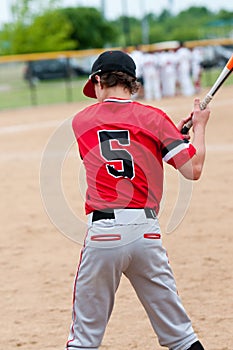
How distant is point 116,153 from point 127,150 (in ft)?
0.19

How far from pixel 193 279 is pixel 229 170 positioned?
5205 mm

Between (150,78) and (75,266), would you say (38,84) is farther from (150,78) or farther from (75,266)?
(75,266)

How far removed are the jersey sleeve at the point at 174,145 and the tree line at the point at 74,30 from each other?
4494 centimetres

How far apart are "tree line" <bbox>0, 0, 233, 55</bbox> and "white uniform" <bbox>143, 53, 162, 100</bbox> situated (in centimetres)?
2218

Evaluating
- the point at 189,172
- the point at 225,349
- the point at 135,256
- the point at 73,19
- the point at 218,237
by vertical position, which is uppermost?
the point at 189,172

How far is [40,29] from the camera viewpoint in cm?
4903

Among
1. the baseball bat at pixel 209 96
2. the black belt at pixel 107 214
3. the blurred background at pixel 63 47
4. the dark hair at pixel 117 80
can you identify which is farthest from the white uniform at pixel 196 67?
the black belt at pixel 107 214

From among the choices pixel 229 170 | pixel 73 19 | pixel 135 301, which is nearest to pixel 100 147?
pixel 135 301

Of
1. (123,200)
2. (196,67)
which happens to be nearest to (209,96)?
(123,200)

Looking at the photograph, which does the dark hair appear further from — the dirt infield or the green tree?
the green tree

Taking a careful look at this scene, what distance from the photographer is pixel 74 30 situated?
208 feet

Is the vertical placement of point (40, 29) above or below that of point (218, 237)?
below

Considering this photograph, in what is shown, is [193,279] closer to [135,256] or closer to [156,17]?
[135,256]

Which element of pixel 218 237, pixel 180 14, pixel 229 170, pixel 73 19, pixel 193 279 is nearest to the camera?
pixel 193 279
